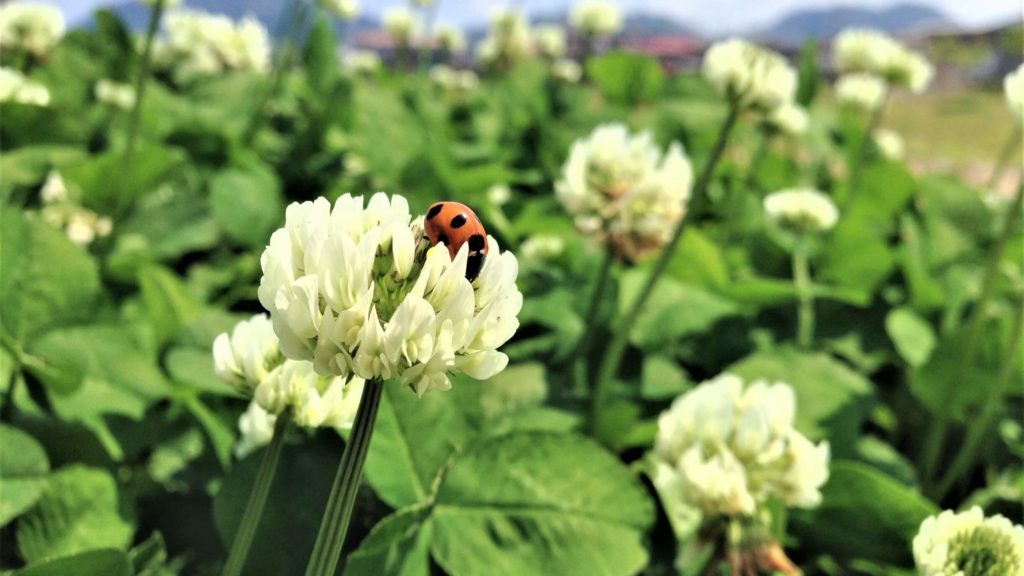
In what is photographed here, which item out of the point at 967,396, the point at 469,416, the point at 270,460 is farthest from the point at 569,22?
the point at 270,460

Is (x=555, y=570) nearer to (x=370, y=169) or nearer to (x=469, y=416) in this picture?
(x=469, y=416)

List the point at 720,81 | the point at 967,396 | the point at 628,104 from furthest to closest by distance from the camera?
1. the point at 628,104
2. the point at 967,396
3. the point at 720,81

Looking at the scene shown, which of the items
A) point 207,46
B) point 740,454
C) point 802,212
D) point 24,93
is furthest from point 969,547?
point 207,46

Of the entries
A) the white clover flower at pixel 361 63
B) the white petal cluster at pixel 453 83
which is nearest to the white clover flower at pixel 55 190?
the white clover flower at pixel 361 63

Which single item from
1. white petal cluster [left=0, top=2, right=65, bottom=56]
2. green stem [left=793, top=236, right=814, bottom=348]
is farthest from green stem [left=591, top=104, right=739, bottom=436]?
white petal cluster [left=0, top=2, right=65, bottom=56]

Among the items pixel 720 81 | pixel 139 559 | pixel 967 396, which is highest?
pixel 720 81

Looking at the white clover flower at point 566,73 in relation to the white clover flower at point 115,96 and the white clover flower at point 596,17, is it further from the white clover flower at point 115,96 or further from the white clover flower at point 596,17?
the white clover flower at point 115,96
